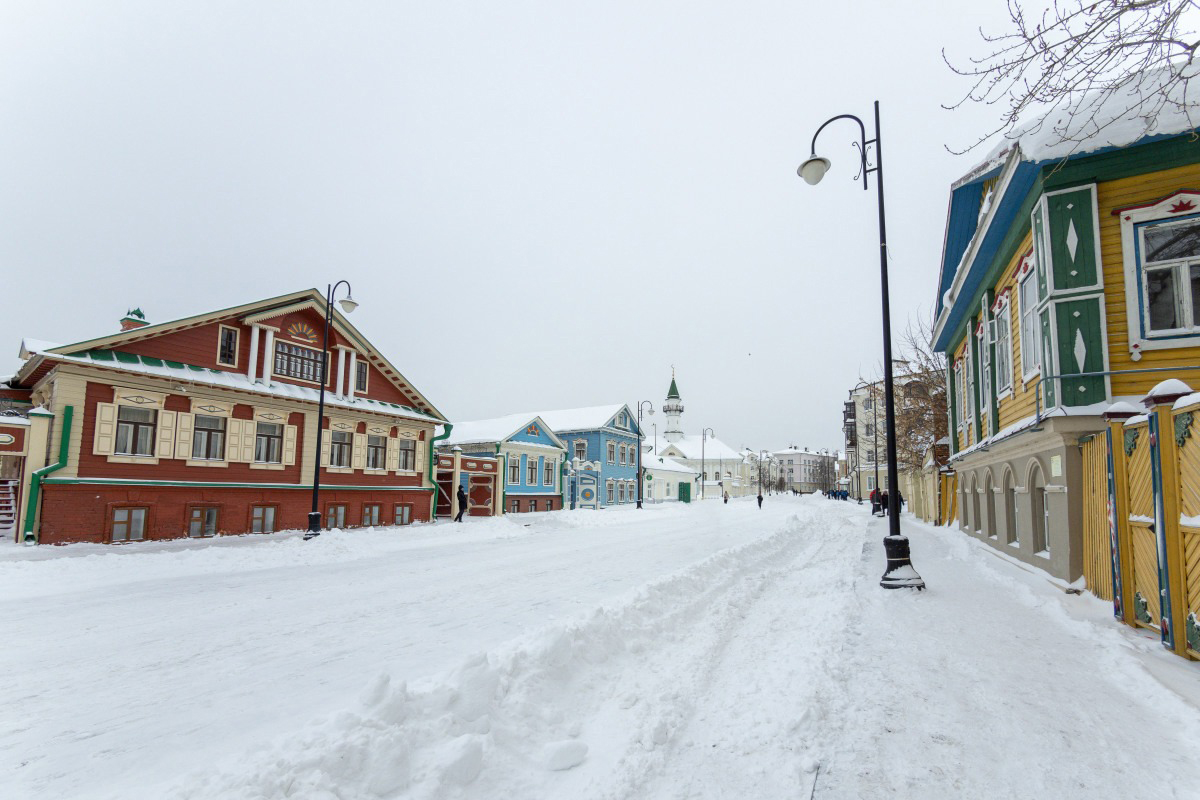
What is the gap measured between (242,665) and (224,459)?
16006mm

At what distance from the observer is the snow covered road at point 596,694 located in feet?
11.0

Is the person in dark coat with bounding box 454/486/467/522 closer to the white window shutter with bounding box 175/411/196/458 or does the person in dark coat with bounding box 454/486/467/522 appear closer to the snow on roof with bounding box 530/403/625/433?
the white window shutter with bounding box 175/411/196/458

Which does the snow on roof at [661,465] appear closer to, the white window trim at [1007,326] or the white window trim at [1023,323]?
the white window trim at [1007,326]

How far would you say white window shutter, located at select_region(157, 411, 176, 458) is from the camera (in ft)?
57.3

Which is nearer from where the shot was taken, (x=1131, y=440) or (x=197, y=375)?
(x=1131, y=440)

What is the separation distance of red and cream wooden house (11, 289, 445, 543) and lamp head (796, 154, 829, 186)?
51.5 feet

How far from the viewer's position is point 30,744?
3961 millimetres

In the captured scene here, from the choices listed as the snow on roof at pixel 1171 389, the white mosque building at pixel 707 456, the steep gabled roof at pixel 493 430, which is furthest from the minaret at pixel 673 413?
the snow on roof at pixel 1171 389

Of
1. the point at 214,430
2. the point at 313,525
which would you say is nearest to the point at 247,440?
the point at 214,430

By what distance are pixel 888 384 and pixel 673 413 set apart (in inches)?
3094

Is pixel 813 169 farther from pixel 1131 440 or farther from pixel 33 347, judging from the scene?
pixel 33 347

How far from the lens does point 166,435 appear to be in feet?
57.7

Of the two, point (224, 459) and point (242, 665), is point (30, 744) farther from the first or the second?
point (224, 459)

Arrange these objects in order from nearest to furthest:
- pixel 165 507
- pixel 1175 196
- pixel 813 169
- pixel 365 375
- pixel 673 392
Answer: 1. pixel 1175 196
2. pixel 813 169
3. pixel 165 507
4. pixel 365 375
5. pixel 673 392
